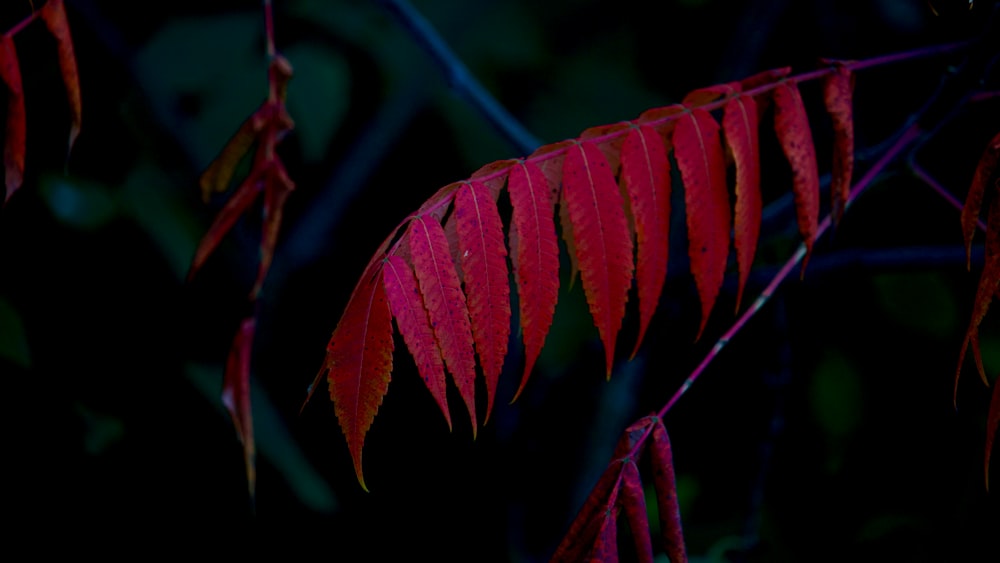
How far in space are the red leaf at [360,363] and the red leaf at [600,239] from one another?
17 centimetres

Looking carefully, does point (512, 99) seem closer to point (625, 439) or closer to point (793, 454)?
point (793, 454)

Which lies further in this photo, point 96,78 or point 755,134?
point 96,78

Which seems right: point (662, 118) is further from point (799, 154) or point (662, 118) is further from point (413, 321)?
point (413, 321)

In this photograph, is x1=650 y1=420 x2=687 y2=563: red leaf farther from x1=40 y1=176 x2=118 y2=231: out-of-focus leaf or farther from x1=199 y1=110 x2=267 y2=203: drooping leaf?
x1=40 y1=176 x2=118 y2=231: out-of-focus leaf

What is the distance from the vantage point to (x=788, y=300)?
1.35 metres

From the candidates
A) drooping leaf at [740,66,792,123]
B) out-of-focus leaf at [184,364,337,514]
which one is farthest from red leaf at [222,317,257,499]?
out-of-focus leaf at [184,364,337,514]

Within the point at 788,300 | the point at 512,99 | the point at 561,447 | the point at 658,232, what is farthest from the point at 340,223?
the point at 658,232

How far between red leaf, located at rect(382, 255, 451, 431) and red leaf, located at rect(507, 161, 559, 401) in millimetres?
67

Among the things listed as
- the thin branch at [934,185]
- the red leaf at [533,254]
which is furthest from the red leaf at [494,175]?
the thin branch at [934,185]

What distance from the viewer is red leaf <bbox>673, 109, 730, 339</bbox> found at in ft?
1.86

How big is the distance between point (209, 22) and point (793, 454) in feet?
6.09

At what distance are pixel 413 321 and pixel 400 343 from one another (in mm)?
920

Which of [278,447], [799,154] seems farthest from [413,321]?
[278,447]

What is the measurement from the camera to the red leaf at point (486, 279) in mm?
495
